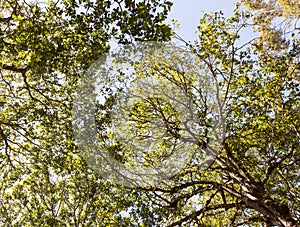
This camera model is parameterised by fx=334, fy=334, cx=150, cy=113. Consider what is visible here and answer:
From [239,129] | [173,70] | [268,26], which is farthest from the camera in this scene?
[268,26]

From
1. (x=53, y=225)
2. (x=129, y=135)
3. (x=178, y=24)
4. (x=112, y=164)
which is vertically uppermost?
(x=178, y=24)

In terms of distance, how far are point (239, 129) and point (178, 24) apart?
428cm

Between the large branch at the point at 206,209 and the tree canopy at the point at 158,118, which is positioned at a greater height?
the tree canopy at the point at 158,118

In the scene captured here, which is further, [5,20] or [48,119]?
[48,119]

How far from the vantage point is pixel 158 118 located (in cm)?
1030

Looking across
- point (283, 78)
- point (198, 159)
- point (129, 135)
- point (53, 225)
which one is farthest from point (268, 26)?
point (53, 225)

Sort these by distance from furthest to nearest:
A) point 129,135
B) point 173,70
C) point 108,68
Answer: point 173,70 < point 129,135 < point 108,68

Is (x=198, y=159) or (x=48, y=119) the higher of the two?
(x=48, y=119)

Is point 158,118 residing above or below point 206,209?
above

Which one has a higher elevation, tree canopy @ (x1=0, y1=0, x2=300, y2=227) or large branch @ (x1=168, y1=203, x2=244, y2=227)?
tree canopy @ (x1=0, y1=0, x2=300, y2=227)

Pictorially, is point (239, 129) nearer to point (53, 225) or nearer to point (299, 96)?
point (299, 96)

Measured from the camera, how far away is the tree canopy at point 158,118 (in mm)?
8703

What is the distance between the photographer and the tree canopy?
8.70m

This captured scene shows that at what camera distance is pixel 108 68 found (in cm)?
859
